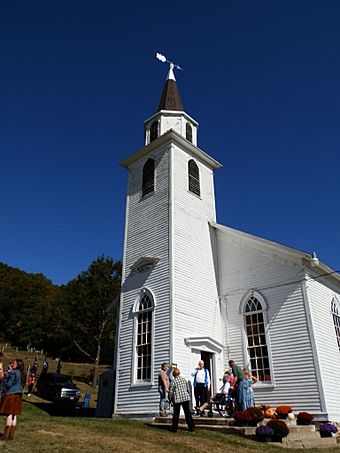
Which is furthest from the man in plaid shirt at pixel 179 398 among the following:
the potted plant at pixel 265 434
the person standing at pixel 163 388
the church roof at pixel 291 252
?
the church roof at pixel 291 252

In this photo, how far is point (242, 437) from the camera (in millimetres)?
9844

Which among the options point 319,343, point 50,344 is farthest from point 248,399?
point 50,344

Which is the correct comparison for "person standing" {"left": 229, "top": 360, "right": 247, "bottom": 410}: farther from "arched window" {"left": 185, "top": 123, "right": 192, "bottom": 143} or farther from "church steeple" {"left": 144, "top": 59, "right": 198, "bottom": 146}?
"arched window" {"left": 185, "top": 123, "right": 192, "bottom": 143}

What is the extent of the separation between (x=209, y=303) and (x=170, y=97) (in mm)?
12422

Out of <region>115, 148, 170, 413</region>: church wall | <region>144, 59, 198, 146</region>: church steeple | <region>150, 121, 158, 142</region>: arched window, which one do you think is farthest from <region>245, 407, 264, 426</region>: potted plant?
<region>150, 121, 158, 142</region>: arched window

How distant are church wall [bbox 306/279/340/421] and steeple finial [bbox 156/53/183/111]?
40.3 ft

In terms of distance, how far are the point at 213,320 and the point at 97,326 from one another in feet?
69.5

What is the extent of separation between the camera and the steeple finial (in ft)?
71.8

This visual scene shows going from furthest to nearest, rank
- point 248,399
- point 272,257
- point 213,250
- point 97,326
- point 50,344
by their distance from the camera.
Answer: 1. point 50,344
2. point 97,326
3. point 213,250
4. point 272,257
5. point 248,399

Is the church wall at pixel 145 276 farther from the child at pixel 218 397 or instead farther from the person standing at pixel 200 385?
the child at pixel 218 397

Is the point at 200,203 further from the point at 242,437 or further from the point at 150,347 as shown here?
the point at 242,437

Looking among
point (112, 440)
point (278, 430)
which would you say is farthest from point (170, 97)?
point (112, 440)

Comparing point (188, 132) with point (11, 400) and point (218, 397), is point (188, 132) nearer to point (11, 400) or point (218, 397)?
point (218, 397)

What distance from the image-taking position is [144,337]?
601 inches
